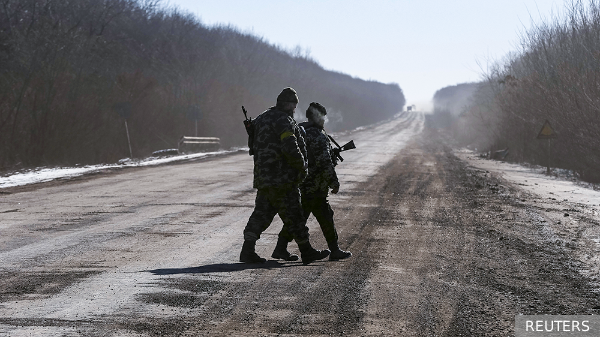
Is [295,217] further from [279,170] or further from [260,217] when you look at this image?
[279,170]

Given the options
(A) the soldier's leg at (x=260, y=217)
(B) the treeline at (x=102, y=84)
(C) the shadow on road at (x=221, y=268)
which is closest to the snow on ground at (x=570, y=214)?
(C) the shadow on road at (x=221, y=268)

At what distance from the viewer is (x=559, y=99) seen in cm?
2358

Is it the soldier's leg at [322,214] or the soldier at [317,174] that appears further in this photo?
the soldier's leg at [322,214]

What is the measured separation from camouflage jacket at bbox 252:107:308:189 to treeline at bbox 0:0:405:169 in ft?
57.7

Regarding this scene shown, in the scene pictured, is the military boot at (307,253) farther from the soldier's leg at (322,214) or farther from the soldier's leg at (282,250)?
the soldier's leg at (322,214)

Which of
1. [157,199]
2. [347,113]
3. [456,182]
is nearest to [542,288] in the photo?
[157,199]

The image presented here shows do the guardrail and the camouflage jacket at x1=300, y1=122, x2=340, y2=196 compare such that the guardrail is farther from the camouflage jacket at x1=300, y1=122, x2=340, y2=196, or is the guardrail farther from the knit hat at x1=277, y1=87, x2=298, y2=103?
the knit hat at x1=277, y1=87, x2=298, y2=103

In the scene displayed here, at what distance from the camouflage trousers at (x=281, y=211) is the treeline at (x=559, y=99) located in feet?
48.6

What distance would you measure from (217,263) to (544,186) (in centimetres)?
1355

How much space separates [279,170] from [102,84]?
2666 cm

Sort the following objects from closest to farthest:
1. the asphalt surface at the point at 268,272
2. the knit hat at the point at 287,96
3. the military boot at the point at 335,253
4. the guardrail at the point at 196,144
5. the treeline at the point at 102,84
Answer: the asphalt surface at the point at 268,272, the knit hat at the point at 287,96, the military boot at the point at 335,253, the treeline at the point at 102,84, the guardrail at the point at 196,144

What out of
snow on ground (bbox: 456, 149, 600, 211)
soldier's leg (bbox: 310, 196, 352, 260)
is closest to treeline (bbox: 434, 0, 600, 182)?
snow on ground (bbox: 456, 149, 600, 211)

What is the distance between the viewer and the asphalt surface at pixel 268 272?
4.97 meters

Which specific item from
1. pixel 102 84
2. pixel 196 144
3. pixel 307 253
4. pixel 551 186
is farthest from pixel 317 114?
pixel 196 144
